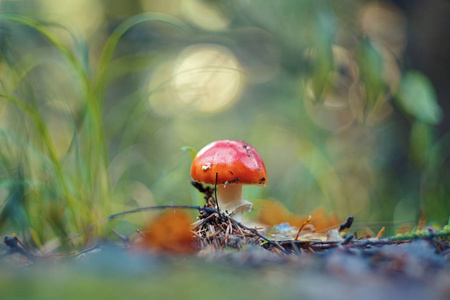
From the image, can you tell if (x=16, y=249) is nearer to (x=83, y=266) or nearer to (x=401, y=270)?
(x=83, y=266)

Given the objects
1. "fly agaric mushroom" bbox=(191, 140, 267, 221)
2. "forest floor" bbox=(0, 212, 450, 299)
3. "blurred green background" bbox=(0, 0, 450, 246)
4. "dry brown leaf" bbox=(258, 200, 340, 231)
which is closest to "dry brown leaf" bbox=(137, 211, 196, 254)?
"forest floor" bbox=(0, 212, 450, 299)

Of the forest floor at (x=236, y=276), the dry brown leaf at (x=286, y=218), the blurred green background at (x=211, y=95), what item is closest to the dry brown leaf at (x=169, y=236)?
the forest floor at (x=236, y=276)

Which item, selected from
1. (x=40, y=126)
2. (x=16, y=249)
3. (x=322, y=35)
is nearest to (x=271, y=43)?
(x=322, y=35)

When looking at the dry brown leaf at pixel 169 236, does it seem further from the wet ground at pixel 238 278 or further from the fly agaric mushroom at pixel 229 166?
the fly agaric mushroom at pixel 229 166

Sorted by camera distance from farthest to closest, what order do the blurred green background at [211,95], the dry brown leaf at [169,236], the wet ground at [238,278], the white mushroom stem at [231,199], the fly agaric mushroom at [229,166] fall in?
the blurred green background at [211,95], the white mushroom stem at [231,199], the fly agaric mushroom at [229,166], the dry brown leaf at [169,236], the wet ground at [238,278]

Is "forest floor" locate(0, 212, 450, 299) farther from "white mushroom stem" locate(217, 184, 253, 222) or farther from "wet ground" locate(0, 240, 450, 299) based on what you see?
"white mushroom stem" locate(217, 184, 253, 222)

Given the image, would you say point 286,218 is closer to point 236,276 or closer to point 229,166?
point 229,166
